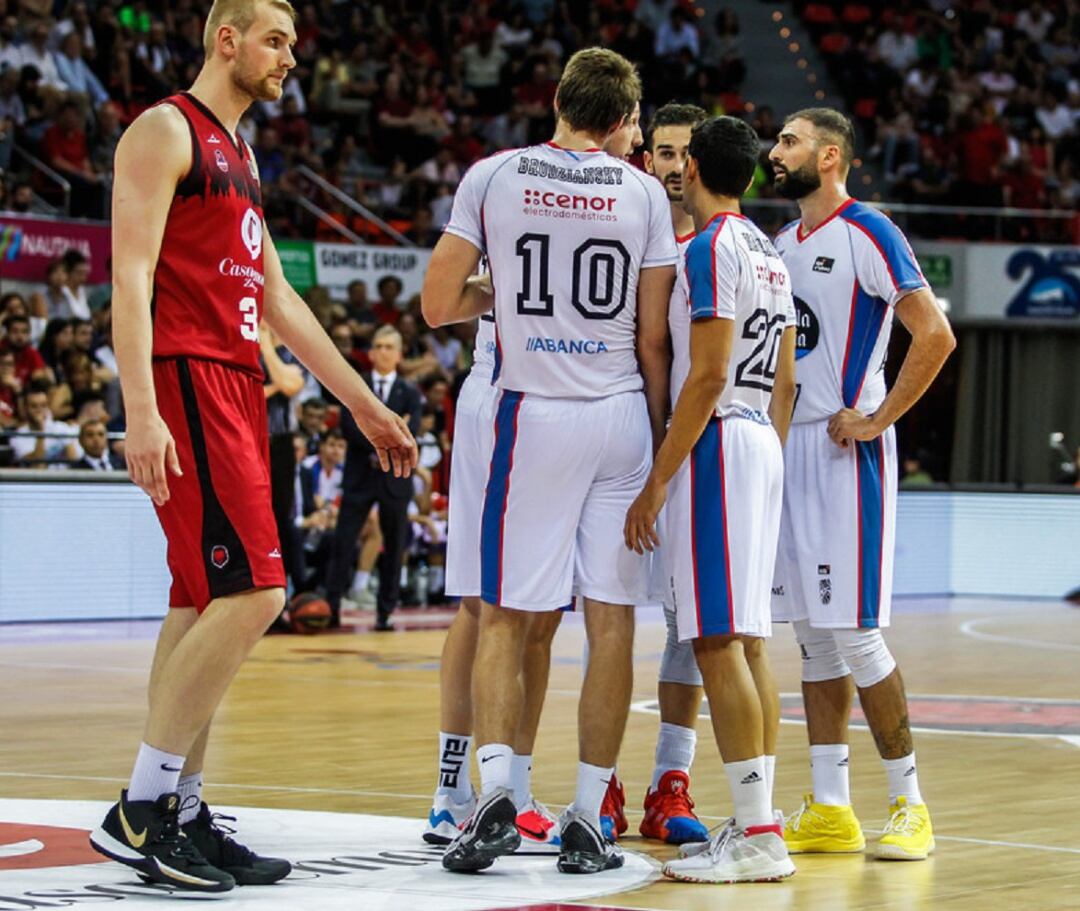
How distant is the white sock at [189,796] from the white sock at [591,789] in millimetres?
1075

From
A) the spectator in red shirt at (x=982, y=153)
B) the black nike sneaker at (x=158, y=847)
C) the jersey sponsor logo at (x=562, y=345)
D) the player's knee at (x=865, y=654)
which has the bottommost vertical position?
the black nike sneaker at (x=158, y=847)

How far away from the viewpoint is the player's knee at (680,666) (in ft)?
21.8

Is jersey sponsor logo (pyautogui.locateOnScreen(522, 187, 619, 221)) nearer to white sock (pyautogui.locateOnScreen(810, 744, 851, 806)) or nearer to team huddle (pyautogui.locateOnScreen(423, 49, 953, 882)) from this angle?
team huddle (pyautogui.locateOnScreen(423, 49, 953, 882))

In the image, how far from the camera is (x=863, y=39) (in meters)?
27.4

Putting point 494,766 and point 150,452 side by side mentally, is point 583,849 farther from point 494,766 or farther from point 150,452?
point 150,452

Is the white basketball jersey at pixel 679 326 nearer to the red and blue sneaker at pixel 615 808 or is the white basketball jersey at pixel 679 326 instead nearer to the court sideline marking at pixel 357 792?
the red and blue sneaker at pixel 615 808

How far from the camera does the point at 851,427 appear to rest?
6.36m

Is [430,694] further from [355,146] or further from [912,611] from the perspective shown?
[355,146]

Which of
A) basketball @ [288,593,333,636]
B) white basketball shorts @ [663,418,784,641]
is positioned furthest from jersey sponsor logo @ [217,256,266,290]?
basketball @ [288,593,333,636]

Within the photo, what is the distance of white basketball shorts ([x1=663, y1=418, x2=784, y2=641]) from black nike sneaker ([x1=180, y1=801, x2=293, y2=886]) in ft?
4.31

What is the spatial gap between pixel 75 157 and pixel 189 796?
12895 mm

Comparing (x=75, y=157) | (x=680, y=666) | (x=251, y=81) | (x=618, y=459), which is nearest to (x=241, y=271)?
(x=251, y=81)

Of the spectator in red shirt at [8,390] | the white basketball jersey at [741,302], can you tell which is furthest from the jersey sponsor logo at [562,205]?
the spectator in red shirt at [8,390]

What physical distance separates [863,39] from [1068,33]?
2832mm
